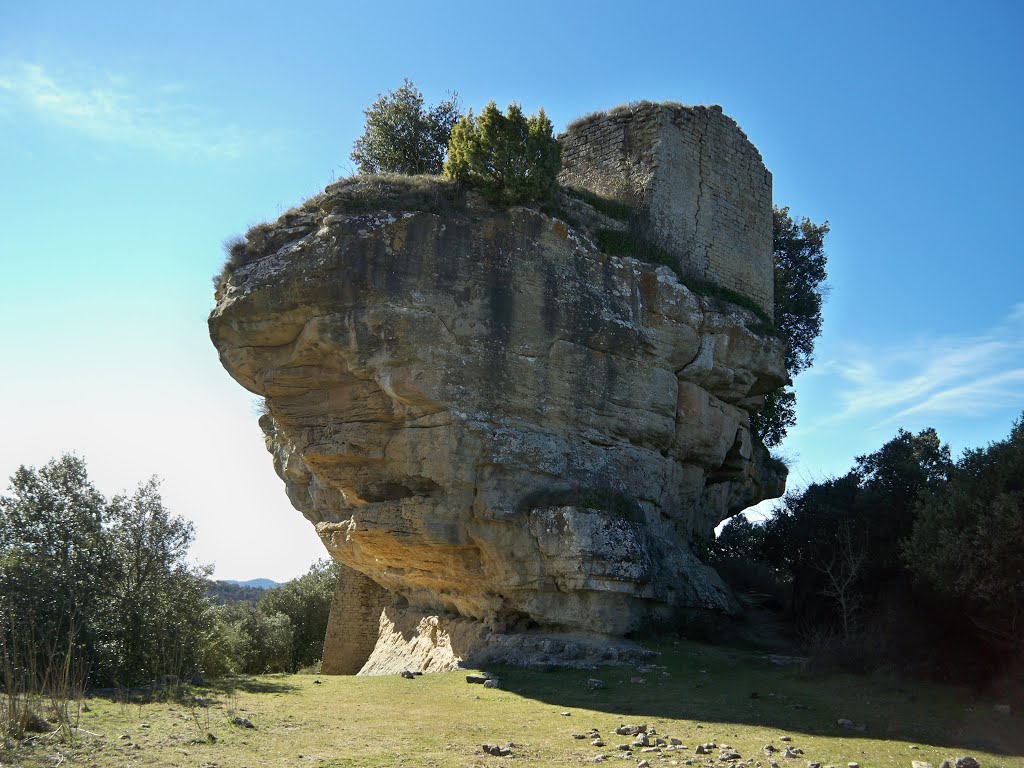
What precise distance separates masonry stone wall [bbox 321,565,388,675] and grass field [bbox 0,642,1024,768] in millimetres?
6486

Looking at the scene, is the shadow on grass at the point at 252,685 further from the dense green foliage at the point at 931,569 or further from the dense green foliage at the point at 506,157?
the dense green foliage at the point at 506,157

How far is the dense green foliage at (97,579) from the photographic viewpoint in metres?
13.5

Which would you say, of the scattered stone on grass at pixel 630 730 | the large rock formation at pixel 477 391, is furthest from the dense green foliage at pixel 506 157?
the scattered stone on grass at pixel 630 730

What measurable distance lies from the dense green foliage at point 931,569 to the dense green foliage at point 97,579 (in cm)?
1040

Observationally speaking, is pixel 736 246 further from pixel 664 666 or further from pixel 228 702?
pixel 228 702

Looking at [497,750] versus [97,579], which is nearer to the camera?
[497,750]

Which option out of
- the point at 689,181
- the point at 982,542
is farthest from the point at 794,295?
the point at 982,542

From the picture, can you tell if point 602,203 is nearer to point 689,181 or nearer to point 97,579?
point 689,181

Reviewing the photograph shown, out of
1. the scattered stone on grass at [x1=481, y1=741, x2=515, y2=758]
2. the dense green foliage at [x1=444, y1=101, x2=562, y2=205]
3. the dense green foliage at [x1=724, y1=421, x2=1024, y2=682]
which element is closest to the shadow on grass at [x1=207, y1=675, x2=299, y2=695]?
the scattered stone on grass at [x1=481, y1=741, x2=515, y2=758]

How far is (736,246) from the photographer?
A: 19109mm

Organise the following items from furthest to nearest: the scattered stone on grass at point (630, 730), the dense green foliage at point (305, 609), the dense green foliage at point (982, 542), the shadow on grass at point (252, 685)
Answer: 1. the dense green foliage at point (305, 609)
2. the shadow on grass at point (252, 685)
3. the dense green foliage at point (982, 542)
4. the scattered stone on grass at point (630, 730)

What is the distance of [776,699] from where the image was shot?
11.0 m

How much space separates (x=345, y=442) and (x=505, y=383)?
2.88m

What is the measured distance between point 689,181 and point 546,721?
1212 cm
